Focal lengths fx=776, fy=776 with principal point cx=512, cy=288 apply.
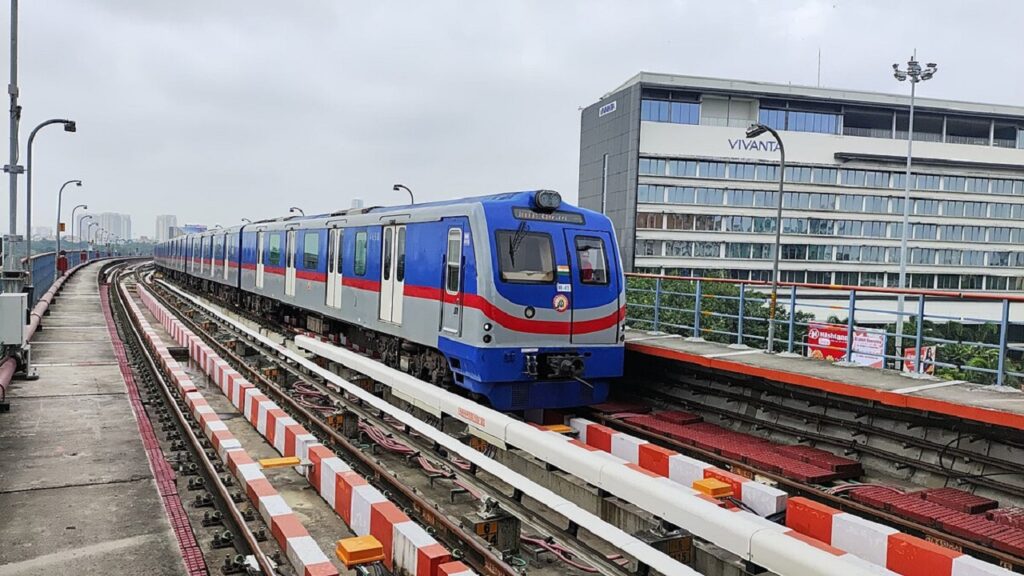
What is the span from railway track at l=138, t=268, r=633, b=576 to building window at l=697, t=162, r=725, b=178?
51687mm

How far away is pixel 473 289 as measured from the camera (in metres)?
9.79

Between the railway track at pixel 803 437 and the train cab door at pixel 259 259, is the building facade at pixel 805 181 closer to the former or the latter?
the train cab door at pixel 259 259

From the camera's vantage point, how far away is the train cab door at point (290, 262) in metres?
18.1

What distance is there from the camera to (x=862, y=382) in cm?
833

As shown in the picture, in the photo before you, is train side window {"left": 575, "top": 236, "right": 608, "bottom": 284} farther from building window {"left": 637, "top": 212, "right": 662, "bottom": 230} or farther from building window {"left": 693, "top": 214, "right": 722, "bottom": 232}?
building window {"left": 693, "top": 214, "right": 722, "bottom": 232}

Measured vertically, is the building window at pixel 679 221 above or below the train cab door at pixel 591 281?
above

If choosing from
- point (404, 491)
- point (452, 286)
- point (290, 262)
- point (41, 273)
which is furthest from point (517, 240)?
point (41, 273)

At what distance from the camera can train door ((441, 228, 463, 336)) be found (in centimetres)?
1016

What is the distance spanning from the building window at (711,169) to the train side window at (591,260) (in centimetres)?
5264

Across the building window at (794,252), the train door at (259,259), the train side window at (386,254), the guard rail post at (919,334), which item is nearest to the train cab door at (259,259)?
the train door at (259,259)

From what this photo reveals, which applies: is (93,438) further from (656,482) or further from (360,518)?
(656,482)

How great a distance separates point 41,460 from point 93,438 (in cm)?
92

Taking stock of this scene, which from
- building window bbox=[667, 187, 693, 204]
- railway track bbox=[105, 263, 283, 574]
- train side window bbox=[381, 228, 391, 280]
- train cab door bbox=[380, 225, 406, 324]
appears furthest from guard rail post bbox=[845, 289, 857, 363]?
building window bbox=[667, 187, 693, 204]

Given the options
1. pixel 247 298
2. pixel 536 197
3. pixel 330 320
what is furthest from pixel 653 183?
pixel 536 197
